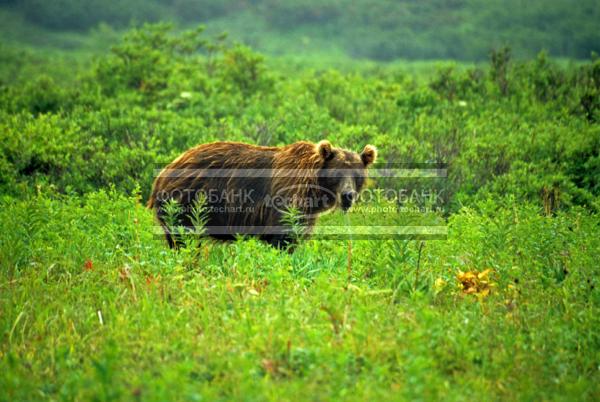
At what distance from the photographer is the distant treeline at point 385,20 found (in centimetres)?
3045

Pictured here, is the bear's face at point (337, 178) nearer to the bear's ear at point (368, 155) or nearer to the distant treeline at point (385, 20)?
the bear's ear at point (368, 155)

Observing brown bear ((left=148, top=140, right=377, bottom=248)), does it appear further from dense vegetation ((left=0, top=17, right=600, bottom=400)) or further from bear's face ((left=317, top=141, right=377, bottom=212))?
dense vegetation ((left=0, top=17, right=600, bottom=400))

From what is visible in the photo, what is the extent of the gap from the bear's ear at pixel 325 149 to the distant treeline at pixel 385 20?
22.3m

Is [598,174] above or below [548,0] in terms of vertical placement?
below

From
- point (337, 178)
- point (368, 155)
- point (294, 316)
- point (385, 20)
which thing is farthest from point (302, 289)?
point (385, 20)

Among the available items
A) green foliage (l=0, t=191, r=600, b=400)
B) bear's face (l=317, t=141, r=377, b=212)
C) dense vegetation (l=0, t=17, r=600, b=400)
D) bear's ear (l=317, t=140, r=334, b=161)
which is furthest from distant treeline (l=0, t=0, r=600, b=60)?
green foliage (l=0, t=191, r=600, b=400)

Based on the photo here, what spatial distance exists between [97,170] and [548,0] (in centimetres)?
2966

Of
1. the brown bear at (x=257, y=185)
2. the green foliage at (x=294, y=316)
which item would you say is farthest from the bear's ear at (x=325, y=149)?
the green foliage at (x=294, y=316)

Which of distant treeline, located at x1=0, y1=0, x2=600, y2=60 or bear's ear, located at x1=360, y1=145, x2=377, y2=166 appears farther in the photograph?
distant treeline, located at x1=0, y1=0, x2=600, y2=60

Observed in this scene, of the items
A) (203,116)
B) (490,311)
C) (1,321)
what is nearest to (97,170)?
(203,116)

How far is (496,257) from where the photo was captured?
6.34 m

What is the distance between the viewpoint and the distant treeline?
99.9ft

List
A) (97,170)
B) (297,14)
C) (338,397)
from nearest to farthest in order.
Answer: (338,397)
(97,170)
(297,14)

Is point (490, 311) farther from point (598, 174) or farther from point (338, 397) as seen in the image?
point (598, 174)
